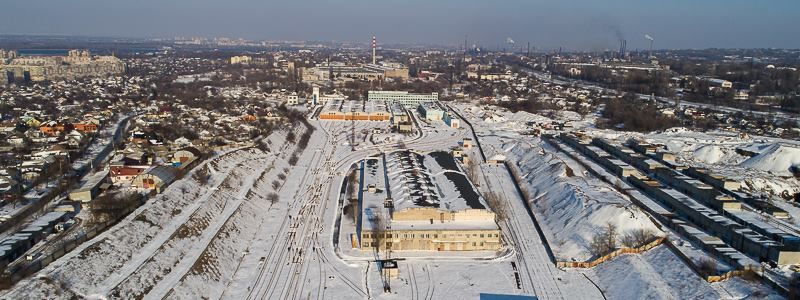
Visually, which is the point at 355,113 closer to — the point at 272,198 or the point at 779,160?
the point at 272,198

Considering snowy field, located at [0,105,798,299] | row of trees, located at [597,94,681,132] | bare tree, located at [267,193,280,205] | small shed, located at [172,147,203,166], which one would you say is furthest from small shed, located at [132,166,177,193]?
row of trees, located at [597,94,681,132]

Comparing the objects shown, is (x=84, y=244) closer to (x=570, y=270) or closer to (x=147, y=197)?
(x=147, y=197)

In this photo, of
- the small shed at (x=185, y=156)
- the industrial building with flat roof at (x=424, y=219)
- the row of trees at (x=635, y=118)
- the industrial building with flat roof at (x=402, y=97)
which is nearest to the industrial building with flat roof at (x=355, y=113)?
the industrial building with flat roof at (x=402, y=97)

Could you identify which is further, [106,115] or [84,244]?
[106,115]

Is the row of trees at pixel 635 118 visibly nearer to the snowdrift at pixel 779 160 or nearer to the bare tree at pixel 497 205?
the snowdrift at pixel 779 160

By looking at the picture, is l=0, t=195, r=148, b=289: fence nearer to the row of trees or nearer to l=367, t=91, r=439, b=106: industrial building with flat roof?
the row of trees

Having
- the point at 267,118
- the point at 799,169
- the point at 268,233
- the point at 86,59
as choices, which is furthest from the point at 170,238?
the point at 86,59

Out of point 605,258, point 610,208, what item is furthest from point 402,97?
point 605,258

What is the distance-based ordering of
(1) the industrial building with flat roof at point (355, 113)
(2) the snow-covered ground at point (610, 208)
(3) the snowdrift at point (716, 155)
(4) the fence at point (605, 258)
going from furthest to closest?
(1) the industrial building with flat roof at point (355, 113)
(3) the snowdrift at point (716, 155)
(4) the fence at point (605, 258)
(2) the snow-covered ground at point (610, 208)

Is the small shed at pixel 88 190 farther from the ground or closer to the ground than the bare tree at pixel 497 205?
farther from the ground

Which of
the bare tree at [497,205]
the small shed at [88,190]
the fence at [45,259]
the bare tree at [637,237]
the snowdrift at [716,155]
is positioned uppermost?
the snowdrift at [716,155]
